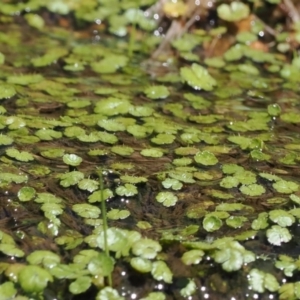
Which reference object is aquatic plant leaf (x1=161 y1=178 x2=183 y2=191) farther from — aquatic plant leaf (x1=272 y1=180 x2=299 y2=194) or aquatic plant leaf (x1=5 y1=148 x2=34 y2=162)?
aquatic plant leaf (x1=5 y1=148 x2=34 y2=162)

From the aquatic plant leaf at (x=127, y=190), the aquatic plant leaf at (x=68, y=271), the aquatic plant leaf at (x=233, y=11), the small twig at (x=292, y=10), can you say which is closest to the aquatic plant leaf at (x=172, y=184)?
the aquatic plant leaf at (x=127, y=190)

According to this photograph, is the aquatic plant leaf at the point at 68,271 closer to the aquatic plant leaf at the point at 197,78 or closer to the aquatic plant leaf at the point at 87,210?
the aquatic plant leaf at the point at 87,210

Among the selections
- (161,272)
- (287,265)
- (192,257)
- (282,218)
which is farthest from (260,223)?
(161,272)

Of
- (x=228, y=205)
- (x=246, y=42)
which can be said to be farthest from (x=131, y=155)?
(x=246, y=42)

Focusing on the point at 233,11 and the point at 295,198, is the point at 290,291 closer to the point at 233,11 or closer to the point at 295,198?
the point at 295,198

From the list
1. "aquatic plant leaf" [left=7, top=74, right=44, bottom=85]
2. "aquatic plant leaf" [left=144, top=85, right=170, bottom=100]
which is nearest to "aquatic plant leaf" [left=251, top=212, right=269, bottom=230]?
"aquatic plant leaf" [left=144, top=85, right=170, bottom=100]

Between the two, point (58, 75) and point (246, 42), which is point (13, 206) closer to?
point (58, 75)
